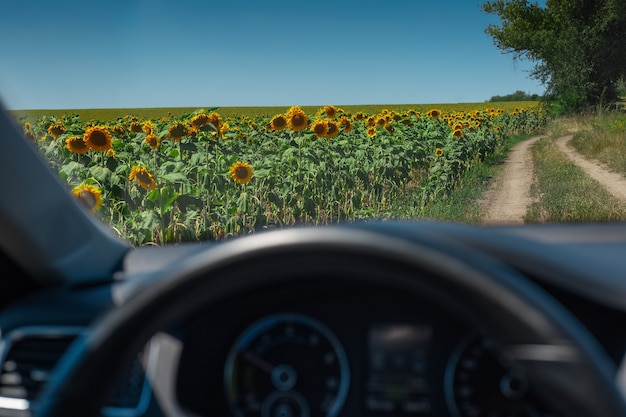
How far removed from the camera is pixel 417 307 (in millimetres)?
1475

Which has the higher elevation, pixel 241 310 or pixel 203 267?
pixel 203 267

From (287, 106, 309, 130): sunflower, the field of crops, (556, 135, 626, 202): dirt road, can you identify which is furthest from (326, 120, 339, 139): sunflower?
(556, 135, 626, 202): dirt road

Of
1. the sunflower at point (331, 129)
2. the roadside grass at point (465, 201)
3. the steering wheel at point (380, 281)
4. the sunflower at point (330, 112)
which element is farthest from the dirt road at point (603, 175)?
the steering wheel at point (380, 281)

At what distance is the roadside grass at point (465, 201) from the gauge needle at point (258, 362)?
2.30 metres

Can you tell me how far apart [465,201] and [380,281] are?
17.4 feet

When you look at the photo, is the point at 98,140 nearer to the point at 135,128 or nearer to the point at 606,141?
the point at 135,128

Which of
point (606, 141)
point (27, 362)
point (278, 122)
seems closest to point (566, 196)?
point (278, 122)

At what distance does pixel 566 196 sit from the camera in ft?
18.3

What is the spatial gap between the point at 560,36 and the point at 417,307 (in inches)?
440

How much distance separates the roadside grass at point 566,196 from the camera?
414 cm

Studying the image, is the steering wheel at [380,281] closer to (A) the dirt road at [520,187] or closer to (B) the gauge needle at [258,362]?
(B) the gauge needle at [258,362]

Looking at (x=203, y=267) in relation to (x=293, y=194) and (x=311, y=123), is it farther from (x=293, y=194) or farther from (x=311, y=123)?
A: (x=311, y=123)

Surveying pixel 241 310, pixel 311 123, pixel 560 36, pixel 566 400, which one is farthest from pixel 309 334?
pixel 560 36

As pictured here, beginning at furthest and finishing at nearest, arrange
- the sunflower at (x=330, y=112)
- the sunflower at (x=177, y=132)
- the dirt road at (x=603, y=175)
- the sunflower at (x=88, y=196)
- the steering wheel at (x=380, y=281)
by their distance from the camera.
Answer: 1. the sunflower at (x=330, y=112)
2. the dirt road at (x=603, y=175)
3. the sunflower at (x=177, y=132)
4. the sunflower at (x=88, y=196)
5. the steering wheel at (x=380, y=281)
